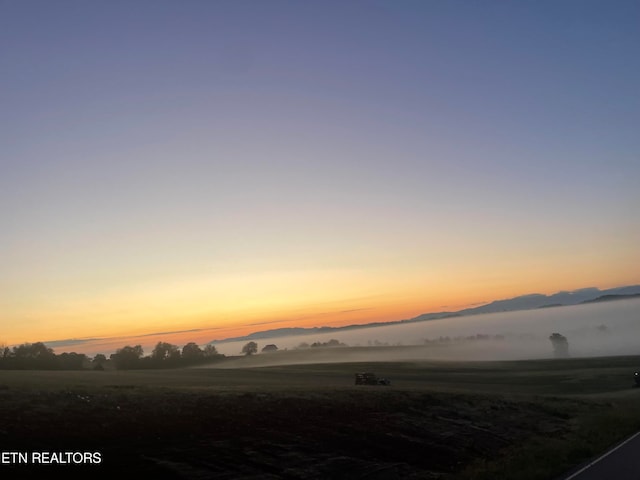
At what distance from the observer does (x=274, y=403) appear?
3050 centimetres

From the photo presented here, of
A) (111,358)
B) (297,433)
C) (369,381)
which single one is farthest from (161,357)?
(297,433)

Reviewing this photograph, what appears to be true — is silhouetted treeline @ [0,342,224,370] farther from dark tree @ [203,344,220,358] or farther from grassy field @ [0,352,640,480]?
grassy field @ [0,352,640,480]

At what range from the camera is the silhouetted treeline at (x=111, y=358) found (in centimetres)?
12050

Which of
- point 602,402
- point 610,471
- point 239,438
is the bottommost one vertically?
point 602,402

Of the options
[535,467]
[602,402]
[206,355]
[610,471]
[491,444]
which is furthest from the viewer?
[206,355]

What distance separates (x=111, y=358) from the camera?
162 m

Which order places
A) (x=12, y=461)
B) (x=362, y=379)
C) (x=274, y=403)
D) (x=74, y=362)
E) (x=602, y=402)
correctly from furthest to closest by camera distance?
(x=74, y=362) < (x=362, y=379) < (x=602, y=402) < (x=274, y=403) < (x=12, y=461)

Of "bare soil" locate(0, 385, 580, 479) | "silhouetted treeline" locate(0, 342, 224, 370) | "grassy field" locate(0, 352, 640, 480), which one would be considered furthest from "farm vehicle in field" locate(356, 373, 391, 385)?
"silhouetted treeline" locate(0, 342, 224, 370)

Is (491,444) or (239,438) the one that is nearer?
(239,438)


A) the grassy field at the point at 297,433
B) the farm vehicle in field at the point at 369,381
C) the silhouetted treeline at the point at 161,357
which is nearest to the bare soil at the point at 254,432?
the grassy field at the point at 297,433

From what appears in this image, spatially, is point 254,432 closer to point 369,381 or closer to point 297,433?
point 297,433

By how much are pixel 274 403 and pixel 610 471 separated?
17042 mm

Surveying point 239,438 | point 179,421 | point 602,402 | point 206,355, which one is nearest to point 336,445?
point 239,438

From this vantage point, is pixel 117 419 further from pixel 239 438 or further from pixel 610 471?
pixel 610 471
